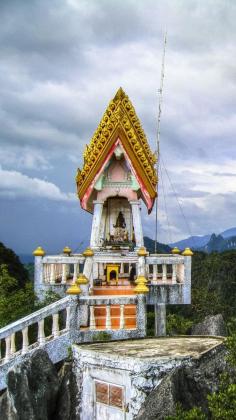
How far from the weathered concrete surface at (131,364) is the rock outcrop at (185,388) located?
0.23 meters

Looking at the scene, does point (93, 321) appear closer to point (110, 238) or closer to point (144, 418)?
point (144, 418)

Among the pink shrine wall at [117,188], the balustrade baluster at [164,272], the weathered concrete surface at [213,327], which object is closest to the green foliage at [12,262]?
the pink shrine wall at [117,188]

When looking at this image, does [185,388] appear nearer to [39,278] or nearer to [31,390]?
[31,390]

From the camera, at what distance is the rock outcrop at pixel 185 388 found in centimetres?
890

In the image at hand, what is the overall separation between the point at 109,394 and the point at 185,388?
6.07 feet

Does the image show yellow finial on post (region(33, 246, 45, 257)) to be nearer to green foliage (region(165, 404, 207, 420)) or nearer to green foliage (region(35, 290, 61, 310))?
→ green foliage (region(35, 290, 61, 310))

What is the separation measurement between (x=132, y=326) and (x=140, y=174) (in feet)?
19.7

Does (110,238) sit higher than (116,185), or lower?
lower

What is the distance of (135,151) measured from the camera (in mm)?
17250

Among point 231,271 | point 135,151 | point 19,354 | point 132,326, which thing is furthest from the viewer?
point 231,271

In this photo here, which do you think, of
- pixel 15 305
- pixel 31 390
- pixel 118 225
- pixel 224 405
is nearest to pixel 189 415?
pixel 224 405

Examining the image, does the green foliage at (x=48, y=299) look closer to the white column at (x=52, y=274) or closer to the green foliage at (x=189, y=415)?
the white column at (x=52, y=274)

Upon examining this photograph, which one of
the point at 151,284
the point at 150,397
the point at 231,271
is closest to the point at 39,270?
the point at 151,284

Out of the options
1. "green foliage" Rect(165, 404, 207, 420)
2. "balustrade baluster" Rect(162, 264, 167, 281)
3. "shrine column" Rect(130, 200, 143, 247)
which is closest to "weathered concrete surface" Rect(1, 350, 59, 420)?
"green foliage" Rect(165, 404, 207, 420)
